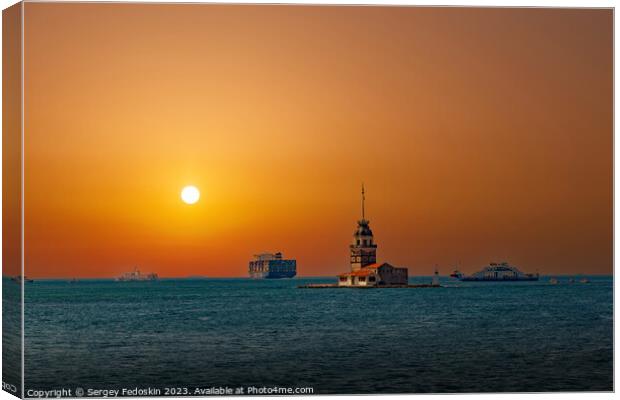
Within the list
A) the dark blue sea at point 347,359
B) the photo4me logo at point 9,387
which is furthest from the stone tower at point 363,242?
the photo4me logo at point 9,387

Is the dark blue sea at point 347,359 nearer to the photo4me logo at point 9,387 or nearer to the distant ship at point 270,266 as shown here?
the photo4me logo at point 9,387

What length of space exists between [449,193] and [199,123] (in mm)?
4908

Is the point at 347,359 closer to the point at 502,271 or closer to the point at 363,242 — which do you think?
the point at 502,271

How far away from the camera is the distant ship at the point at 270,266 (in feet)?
99.0

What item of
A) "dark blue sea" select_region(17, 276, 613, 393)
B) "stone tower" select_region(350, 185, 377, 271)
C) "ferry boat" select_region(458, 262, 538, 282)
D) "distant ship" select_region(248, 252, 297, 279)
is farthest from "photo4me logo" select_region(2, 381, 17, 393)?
"ferry boat" select_region(458, 262, 538, 282)

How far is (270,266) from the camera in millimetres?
38938

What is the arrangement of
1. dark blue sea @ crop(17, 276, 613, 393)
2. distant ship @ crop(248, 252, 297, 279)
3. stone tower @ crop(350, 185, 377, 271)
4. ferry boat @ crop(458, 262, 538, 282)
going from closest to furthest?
dark blue sea @ crop(17, 276, 613, 393) < stone tower @ crop(350, 185, 377, 271) < ferry boat @ crop(458, 262, 538, 282) < distant ship @ crop(248, 252, 297, 279)

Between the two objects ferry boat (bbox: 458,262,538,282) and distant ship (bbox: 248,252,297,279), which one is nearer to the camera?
ferry boat (bbox: 458,262,538,282)

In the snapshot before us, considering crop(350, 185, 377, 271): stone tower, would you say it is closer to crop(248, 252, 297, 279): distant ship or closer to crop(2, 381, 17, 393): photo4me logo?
crop(248, 252, 297, 279): distant ship

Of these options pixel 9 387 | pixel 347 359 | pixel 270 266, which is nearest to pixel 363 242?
pixel 270 266

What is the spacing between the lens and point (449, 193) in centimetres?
2198

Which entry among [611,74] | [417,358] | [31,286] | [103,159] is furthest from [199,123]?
[611,74]

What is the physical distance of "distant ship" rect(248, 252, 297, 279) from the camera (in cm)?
3018

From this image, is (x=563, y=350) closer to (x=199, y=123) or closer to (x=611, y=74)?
(x=611, y=74)
